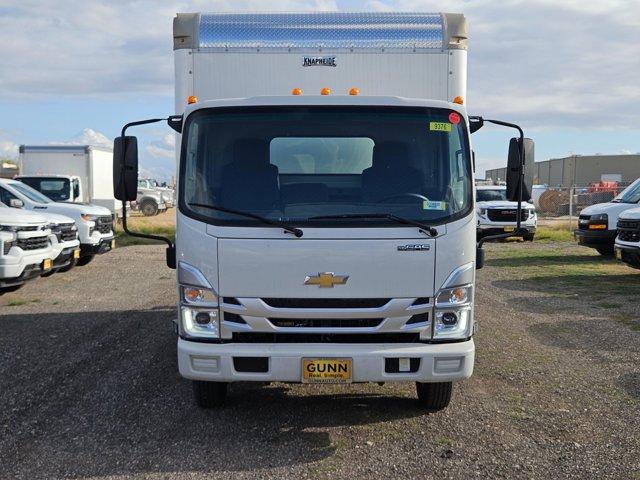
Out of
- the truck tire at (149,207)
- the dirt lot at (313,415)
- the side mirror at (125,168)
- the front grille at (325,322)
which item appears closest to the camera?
the dirt lot at (313,415)

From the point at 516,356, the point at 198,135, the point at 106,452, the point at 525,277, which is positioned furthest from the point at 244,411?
the point at 525,277

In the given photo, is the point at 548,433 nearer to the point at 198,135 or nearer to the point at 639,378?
the point at 639,378

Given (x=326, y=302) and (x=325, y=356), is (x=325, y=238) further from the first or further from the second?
(x=325, y=356)

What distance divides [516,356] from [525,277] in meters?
7.16

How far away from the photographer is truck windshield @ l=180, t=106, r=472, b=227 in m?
5.50

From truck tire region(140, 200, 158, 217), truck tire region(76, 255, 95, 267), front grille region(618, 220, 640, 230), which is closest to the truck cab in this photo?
truck tire region(76, 255, 95, 267)

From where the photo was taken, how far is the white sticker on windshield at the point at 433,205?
5430mm

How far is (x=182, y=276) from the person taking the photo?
5.41 m

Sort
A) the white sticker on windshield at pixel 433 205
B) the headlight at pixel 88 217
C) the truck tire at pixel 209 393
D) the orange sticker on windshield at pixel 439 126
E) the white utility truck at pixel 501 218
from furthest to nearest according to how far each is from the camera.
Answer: the white utility truck at pixel 501 218
the headlight at pixel 88 217
the truck tire at pixel 209 393
the orange sticker on windshield at pixel 439 126
the white sticker on windshield at pixel 433 205

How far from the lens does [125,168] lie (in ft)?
18.8

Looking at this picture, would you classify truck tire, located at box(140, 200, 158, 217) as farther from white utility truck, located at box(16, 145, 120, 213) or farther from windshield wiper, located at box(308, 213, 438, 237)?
windshield wiper, located at box(308, 213, 438, 237)

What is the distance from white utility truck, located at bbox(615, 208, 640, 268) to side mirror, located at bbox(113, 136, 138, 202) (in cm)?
982

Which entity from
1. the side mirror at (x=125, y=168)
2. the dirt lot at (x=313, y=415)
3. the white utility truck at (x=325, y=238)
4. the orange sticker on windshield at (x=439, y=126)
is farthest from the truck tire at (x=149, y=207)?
the orange sticker on windshield at (x=439, y=126)

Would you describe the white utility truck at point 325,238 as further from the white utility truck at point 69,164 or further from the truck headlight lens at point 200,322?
the white utility truck at point 69,164
